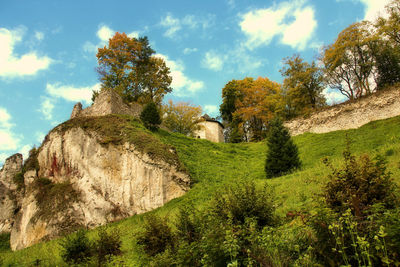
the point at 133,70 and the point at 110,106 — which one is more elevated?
the point at 133,70

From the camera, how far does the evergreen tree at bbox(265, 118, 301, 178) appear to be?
50.0 feet

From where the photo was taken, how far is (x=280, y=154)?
15555 millimetres

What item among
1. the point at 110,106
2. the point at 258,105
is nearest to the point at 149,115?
the point at 110,106

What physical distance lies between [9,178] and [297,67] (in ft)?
114

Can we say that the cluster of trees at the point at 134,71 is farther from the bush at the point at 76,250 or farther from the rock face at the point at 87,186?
Answer: the bush at the point at 76,250

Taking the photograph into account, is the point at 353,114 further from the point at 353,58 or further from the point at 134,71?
the point at 134,71

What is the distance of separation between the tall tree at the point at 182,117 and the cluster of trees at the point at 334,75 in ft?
21.1

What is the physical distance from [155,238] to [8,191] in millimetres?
28108

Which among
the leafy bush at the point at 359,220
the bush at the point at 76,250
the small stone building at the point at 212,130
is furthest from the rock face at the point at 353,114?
the bush at the point at 76,250

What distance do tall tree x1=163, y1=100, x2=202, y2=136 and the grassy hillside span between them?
44.8 feet

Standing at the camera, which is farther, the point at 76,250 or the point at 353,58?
the point at 353,58

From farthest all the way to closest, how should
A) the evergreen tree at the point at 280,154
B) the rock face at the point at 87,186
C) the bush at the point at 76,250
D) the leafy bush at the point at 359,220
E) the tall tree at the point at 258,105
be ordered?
the tall tree at the point at 258,105 < the rock face at the point at 87,186 < the evergreen tree at the point at 280,154 < the bush at the point at 76,250 < the leafy bush at the point at 359,220

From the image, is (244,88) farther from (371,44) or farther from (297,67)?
(371,44)

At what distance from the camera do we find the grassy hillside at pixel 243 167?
371 inches
